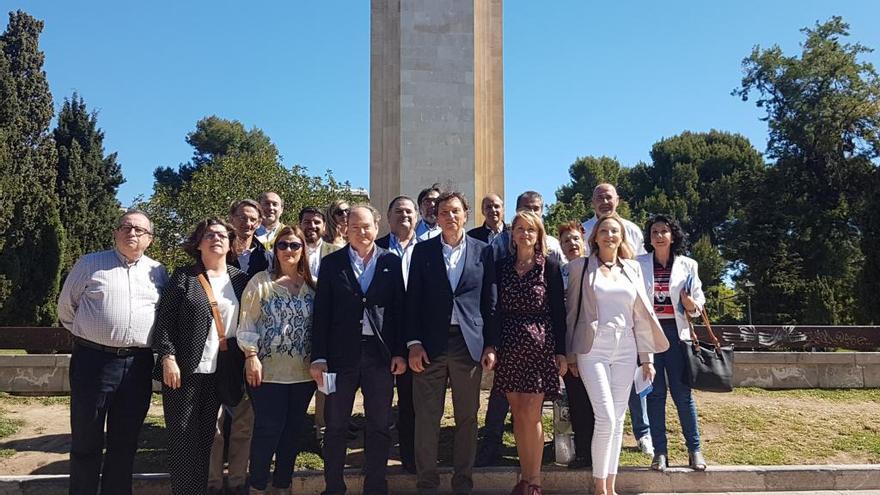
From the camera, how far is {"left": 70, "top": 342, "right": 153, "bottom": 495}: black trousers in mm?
4078

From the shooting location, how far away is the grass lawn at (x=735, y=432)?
564 cm

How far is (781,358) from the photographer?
28.4 ft

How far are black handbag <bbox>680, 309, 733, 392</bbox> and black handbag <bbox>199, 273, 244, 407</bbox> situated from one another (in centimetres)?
345

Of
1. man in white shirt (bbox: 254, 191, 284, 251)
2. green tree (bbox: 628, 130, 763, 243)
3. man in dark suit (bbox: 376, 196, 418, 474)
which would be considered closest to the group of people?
man in dark suit (bbox: 376, 196, 418, 474)

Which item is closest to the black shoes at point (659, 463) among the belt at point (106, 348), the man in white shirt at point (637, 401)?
the man in white shirt at point (637, 401)

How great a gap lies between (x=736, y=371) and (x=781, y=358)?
636 mm

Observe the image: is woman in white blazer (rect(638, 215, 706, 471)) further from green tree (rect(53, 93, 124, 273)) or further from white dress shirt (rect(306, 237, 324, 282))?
green tree (rect(53, 93, 124, 273))

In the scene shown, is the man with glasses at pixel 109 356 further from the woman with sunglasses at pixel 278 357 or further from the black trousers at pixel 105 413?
the woman with sunglasses at pixel 278 357

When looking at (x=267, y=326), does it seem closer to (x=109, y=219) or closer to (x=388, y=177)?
(x=388, y=177)

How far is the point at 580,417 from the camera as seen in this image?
529cm

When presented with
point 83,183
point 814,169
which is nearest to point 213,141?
point 83,183

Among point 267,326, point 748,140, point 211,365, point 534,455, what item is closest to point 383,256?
point 267,326

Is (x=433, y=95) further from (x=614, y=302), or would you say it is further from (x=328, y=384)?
(x=328, y=384)

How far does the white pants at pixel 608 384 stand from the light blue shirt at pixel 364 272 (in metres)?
1.55
